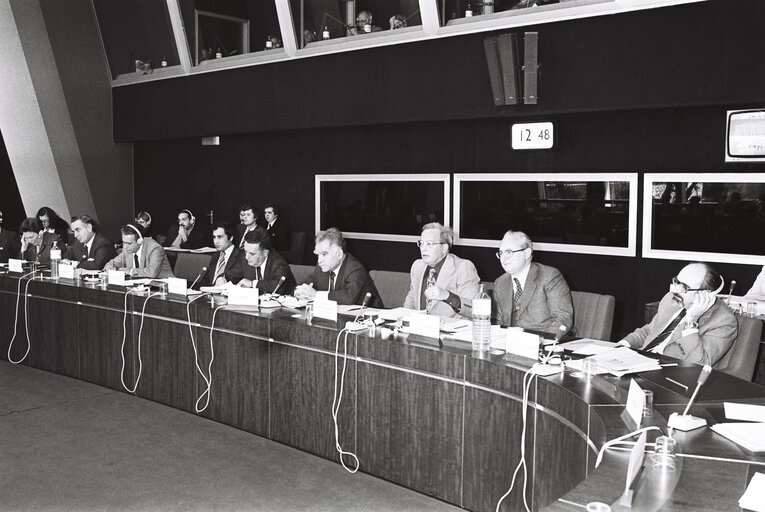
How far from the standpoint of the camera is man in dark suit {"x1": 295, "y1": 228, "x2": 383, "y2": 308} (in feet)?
15.4

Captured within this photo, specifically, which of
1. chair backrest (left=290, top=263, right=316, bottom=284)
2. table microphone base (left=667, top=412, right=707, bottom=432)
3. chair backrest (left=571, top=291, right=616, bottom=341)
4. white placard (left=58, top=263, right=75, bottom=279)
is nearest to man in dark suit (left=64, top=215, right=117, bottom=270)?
white placard (left=58, top=263, right=75, bottom=279)

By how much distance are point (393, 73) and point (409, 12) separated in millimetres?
514

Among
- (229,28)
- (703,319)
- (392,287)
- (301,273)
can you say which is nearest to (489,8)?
(392,287)

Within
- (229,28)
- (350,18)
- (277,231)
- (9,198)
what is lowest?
(277,231)

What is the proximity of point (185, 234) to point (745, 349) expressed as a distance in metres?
7.09

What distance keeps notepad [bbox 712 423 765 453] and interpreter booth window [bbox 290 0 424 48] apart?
16.0ft

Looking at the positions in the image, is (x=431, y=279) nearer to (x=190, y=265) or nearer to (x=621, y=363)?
(x=621, y=363)

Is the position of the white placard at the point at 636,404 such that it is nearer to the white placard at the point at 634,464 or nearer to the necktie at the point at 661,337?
the white placard at the point at 634,464

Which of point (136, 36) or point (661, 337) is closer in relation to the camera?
point (661, 337)

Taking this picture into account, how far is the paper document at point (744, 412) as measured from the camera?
2.29m

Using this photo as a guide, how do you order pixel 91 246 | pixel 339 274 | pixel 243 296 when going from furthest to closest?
1. pixel 91 246
2. pixel 339 274
3. pixel 243 296

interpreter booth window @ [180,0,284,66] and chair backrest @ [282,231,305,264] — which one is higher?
interpreter booth window @ [180,0,284,66]

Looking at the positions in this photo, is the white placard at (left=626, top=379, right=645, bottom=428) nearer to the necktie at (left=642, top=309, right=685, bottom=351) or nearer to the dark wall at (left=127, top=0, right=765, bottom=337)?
the necktie at (left=642, top=309, right=685, bottom=351)

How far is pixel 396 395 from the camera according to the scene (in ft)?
11.6
